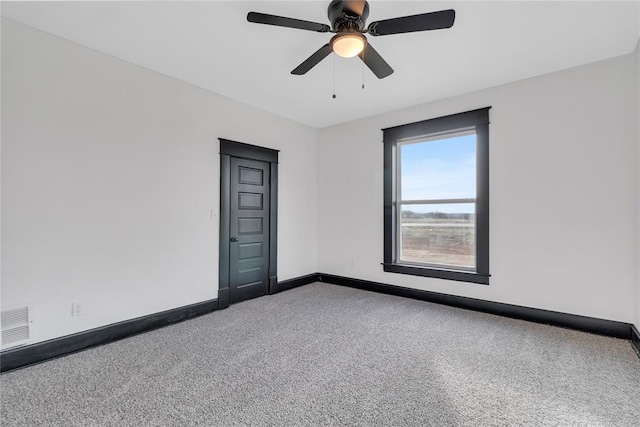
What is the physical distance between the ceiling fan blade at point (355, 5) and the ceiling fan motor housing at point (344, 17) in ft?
0.03

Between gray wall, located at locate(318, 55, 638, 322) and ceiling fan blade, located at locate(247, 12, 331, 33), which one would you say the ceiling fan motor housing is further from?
gray wall, located at locate(318, 55, 638, 322)

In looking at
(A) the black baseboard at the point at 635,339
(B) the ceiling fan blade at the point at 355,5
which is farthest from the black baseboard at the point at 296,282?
(A) the black baseboard at the point at 635,339

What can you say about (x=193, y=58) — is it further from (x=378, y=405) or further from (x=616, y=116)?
(x=616, y=116)

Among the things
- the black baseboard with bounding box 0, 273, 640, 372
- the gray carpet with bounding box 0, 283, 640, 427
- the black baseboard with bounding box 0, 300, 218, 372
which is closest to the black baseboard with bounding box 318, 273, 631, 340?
the black baseboard with bounding box 0, 273, 640, 372

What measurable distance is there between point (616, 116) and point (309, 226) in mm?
3993

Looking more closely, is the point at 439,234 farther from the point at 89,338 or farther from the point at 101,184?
the point at 89,338

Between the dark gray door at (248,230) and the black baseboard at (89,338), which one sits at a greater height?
the dark gray door at (248,230)

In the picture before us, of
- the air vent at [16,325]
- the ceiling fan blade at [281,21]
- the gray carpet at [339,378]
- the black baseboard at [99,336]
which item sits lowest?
the gray carpet at [339,378]

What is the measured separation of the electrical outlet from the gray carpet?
0.36m

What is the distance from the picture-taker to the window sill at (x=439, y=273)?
3500 millimetres

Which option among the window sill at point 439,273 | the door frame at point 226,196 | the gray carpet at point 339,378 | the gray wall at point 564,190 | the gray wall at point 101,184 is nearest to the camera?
the gray carpet at point 339,378

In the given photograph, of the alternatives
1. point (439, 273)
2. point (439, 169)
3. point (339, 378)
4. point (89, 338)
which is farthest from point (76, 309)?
point (439, 169)

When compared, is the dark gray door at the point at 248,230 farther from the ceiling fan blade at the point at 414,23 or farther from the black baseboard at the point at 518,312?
the ceiling fan blade at the point at 414,23

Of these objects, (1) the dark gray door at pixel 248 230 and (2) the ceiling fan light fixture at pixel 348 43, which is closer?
(2) the ceiling fan light fixture at pixel 348 43
